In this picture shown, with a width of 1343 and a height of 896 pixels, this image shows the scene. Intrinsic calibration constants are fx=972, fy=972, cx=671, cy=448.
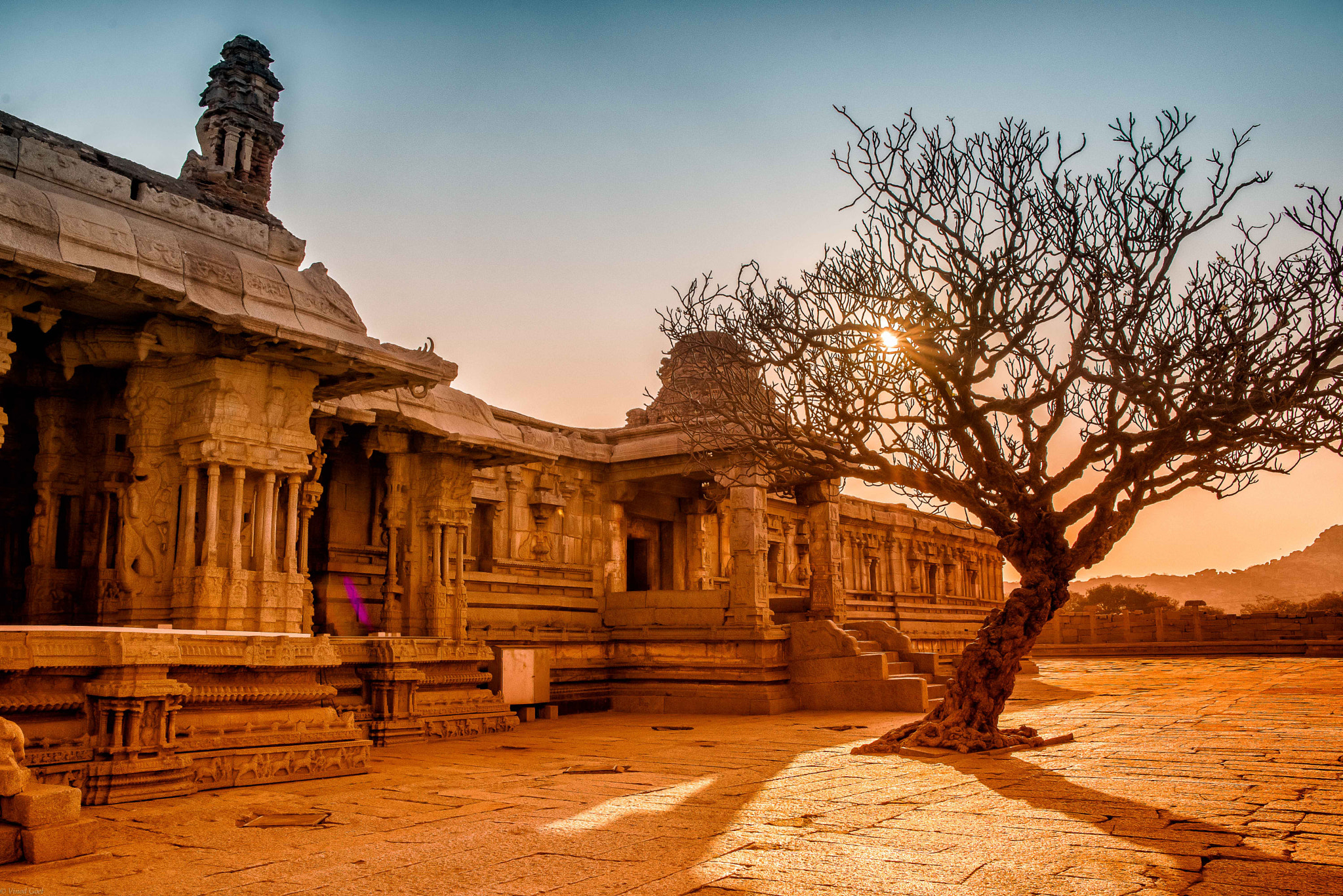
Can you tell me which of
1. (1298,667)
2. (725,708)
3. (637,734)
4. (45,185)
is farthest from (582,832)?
(1298,667)

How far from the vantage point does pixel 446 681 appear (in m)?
11.2

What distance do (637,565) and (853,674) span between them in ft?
18.6

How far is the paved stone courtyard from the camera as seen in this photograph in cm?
398

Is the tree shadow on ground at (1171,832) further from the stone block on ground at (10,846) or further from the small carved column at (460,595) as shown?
the small carved column at (460,595)

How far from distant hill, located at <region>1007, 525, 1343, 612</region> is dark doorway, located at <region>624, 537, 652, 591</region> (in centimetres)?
10317

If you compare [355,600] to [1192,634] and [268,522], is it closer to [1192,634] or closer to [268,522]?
[268,522]

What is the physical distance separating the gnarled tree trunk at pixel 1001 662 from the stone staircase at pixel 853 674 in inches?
189

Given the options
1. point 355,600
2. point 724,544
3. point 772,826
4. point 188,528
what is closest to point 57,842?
point 772,826

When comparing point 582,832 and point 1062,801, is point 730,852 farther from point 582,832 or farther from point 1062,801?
→ point 1062,801

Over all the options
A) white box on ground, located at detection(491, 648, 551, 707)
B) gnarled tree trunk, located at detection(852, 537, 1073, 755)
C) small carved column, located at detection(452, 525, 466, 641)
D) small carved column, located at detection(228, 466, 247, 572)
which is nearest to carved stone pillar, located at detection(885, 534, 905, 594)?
white box on ground, located at detection(491, 648, 551, 707)

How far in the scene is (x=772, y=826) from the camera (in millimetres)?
5129

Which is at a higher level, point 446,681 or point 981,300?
point 981,300

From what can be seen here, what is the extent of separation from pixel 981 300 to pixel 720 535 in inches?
465

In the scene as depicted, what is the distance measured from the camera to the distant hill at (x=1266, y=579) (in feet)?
359
